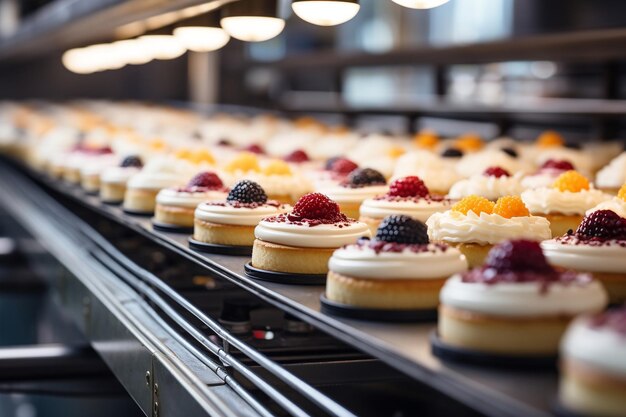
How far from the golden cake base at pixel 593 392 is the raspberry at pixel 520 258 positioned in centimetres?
36

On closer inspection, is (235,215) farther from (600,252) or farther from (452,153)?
(452,153)

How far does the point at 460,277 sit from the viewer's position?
186 centimetres

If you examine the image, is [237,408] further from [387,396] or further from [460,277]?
[460,277]

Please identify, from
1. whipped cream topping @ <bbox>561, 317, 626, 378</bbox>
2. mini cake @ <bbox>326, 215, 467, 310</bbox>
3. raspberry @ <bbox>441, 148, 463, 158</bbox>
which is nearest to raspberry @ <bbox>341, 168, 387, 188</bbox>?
raspberry @ <bbox>441, 148, 463, 158</bbox>

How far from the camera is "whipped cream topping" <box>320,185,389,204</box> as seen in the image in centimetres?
343

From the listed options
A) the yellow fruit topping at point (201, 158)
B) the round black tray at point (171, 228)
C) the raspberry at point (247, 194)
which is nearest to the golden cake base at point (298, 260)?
the raspberry at point (247, 194)

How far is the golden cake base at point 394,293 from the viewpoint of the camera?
2.04m

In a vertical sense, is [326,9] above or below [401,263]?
above

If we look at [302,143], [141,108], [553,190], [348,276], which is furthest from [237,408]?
[141,108]

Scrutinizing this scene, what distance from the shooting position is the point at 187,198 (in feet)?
11.6

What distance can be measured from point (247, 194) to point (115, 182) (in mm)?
1504

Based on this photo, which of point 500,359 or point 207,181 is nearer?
point 500,359

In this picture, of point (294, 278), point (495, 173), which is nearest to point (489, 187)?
point (495, 173)

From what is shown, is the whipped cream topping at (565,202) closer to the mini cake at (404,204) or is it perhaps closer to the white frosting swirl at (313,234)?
the mini cake at (404,204)
